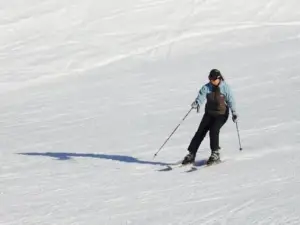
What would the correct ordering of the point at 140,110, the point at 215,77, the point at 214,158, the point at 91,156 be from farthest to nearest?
the point at 140,110
the point at 91,156
the point at 214,158
the point at 215,77

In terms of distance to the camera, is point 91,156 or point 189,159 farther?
point 91,156

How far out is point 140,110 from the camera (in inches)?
705

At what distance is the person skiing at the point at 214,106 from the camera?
10.7 meters

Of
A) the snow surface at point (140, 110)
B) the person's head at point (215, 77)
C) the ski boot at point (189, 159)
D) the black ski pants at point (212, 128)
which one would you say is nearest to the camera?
the snow surface at point (140, 110)

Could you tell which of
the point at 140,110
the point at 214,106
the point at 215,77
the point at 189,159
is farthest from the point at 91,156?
the point at 140,110

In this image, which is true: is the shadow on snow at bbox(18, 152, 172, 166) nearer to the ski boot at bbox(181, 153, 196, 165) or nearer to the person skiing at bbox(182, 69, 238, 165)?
the ski boot at bbox(181, 153, 196, 165)

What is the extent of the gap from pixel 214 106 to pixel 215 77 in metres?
0.52

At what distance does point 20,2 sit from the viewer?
106 feet

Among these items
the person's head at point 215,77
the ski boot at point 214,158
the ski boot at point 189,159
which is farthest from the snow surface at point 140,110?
the person's head at point 215,77

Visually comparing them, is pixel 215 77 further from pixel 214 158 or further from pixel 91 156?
pixel 91 156

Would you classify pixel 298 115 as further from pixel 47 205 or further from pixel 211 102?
pixel 47 205

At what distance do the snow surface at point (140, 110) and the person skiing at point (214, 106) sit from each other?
46 cm

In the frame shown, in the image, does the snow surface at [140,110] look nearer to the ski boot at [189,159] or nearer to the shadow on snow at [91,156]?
the shadow on snow at [91,156]

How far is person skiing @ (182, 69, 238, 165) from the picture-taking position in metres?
10.7
